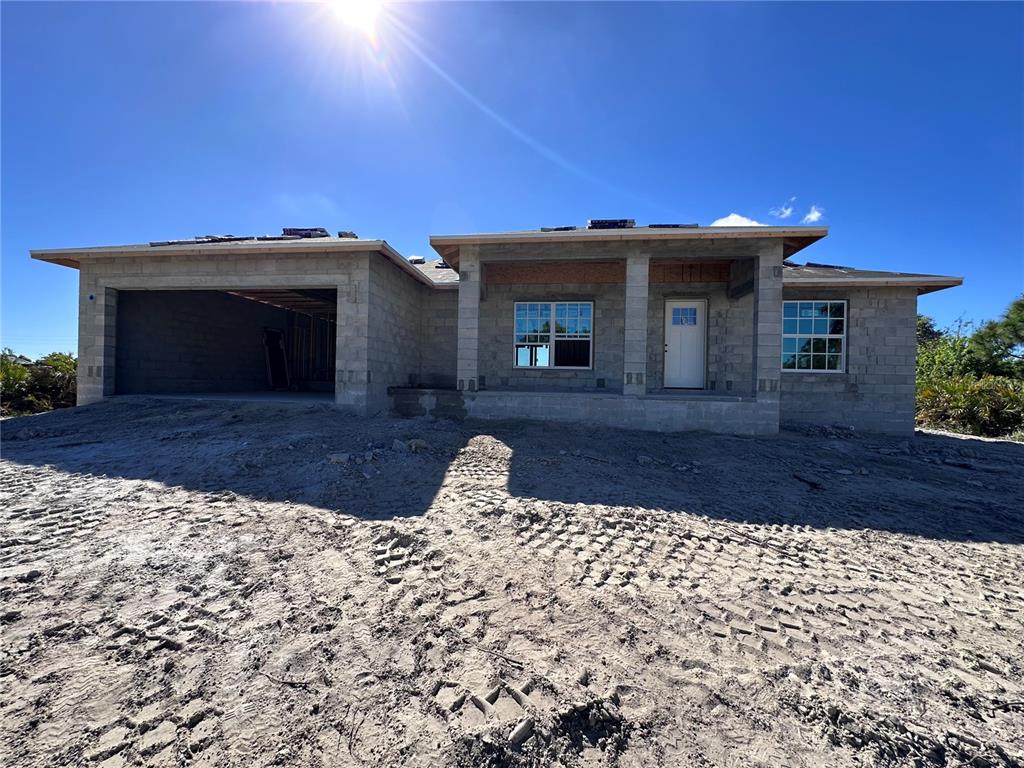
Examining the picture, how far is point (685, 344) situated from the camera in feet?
36.4

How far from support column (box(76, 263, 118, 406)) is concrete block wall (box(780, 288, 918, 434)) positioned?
15.3 m

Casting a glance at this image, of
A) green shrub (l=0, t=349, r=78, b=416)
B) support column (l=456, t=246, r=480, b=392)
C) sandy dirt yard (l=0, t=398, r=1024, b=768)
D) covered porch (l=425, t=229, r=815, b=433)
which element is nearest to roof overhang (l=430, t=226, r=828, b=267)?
covered porch (l=425, t=229, r=815, b=433)

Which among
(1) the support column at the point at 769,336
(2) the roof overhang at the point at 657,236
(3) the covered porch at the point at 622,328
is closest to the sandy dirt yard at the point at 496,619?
(1) the support column at the point at 769,336

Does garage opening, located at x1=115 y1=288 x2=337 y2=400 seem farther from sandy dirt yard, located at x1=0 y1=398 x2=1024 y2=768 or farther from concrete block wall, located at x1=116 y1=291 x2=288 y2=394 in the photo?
sandy dirt yard, located at x1=0 y1=398 x2=1024 y2=768

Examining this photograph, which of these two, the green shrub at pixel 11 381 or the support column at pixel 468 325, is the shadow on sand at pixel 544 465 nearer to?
the support column at pixel 468 325

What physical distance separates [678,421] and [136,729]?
8.16 metres

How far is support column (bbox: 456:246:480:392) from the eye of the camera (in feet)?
29.7

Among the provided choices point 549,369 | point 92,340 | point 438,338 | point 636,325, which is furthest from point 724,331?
point 92,340

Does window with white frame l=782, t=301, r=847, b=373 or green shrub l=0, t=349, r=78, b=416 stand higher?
window with white frame l=782, t=301, r=847, b=373

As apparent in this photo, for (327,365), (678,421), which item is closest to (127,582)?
(678,421)

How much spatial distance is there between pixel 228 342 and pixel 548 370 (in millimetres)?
9700

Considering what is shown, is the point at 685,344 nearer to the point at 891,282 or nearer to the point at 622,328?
the point at 622,328

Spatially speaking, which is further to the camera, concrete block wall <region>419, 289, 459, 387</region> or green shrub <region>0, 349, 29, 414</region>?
concrete block wall <region>419, 289, 459, 387</region>

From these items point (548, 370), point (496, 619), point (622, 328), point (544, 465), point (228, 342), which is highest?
point (622, 328)
